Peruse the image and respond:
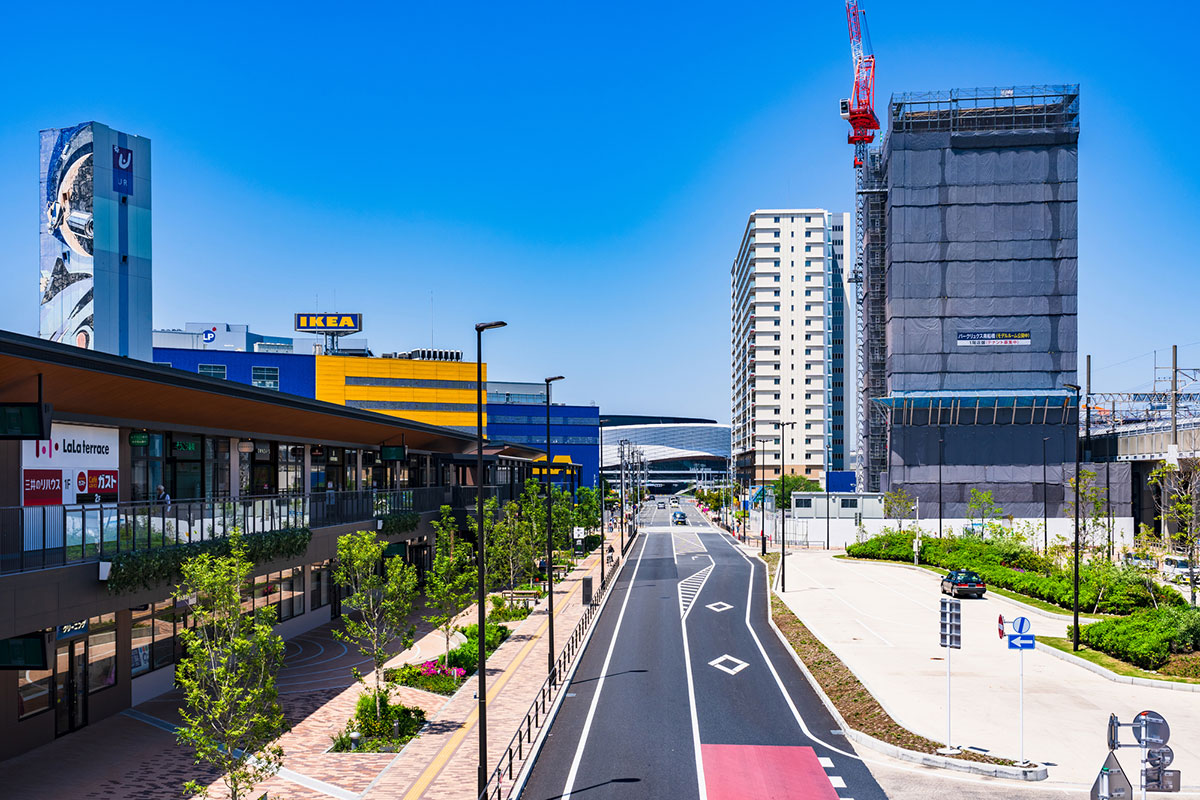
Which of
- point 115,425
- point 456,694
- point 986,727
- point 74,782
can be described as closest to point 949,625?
point 986,727

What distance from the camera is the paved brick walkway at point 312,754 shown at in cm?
2005

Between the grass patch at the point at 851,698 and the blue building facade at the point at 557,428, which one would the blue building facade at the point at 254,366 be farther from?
the grass patch at the point at 851,698

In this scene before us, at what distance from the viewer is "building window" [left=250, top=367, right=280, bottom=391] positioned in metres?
114

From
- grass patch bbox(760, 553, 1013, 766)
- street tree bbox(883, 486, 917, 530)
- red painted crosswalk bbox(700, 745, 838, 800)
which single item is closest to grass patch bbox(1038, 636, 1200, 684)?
grass patch bbox(760, 553, 1013, 766)

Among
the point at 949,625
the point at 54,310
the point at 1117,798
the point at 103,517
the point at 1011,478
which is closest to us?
the point at 1117,798

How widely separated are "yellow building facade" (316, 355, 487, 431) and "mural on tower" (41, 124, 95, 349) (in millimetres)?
53843

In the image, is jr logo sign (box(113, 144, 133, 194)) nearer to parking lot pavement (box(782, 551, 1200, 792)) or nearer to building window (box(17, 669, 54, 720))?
building window (box(17, 669, 54, 720))

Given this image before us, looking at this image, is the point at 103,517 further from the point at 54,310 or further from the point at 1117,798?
the point at 54,310

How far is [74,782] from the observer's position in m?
20.6

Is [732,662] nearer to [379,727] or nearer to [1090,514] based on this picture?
[379,727]

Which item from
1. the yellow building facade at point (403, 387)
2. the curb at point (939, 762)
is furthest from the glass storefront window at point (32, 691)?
the yellow building facade at point (403, 387)

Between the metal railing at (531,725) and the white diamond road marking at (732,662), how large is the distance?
5.47 meters

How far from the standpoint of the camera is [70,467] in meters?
25.1

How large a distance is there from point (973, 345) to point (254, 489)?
293 ft
